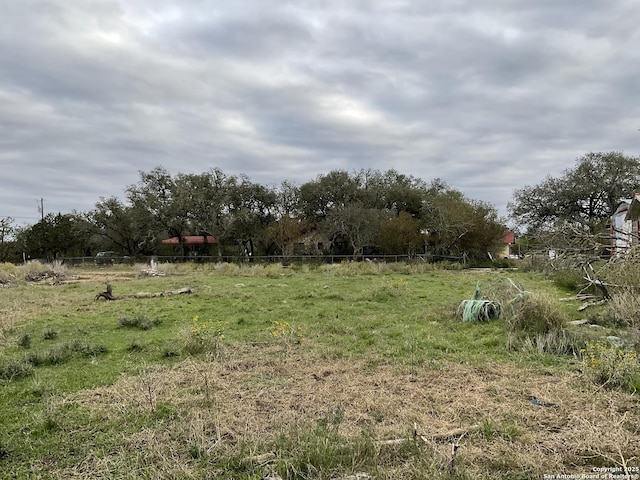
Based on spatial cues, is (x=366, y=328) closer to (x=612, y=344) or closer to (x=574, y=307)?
(x=612, y=344)

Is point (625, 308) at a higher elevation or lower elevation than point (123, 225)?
lower

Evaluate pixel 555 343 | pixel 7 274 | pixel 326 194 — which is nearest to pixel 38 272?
pixel 7 274

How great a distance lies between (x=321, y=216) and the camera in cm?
3988

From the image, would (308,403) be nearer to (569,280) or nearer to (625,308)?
(625,308)

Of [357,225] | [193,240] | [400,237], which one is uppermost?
[357,225]

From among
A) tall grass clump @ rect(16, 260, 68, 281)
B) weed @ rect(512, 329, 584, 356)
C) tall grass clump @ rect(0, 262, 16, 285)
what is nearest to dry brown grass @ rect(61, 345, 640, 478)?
weed @ rect(512, 329, 584, 356)

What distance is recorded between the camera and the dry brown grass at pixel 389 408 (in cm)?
342

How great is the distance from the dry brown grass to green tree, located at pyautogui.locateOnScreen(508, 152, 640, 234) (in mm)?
32142

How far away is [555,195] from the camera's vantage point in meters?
36.0

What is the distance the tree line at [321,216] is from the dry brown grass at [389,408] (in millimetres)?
27863

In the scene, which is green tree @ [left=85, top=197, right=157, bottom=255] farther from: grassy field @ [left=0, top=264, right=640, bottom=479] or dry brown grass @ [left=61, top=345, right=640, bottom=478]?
dry brown grass @ [left=61, top=345, right=640, bottom=478]

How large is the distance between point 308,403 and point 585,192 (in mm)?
37618

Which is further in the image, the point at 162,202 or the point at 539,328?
the point at 162,202

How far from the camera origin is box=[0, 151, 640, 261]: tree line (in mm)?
33719
